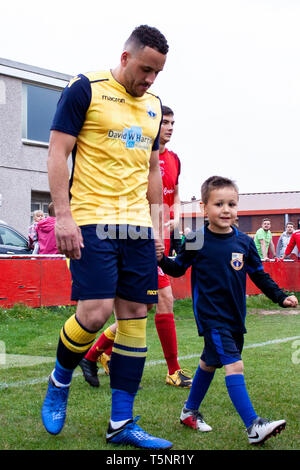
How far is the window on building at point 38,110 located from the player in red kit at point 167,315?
17873 millimetres

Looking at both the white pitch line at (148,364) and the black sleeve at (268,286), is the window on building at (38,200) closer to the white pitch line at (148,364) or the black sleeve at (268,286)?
the white pitch line at (148,364)

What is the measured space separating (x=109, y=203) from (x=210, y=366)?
3.83 feet

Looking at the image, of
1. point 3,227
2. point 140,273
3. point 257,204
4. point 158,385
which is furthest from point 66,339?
point 257,204

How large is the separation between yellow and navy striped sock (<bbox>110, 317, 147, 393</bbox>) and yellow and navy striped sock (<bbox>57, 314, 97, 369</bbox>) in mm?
203

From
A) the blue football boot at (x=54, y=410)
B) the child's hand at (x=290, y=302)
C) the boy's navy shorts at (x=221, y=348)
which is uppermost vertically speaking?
the child's hand at (x=290, y=302)

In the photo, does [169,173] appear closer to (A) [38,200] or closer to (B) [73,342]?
(B) [73,342]

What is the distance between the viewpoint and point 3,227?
1344cm

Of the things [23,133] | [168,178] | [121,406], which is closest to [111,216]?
[121,406]

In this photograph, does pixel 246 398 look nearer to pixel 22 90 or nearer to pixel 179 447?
pixel 179 447

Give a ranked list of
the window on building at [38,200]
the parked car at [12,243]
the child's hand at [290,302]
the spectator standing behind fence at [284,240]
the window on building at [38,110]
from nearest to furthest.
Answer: the child's hand at [290,302] < the parked car at [12,243] < the spectator standing behind fence at [284,240] < the window on building at [38,110] < the window on building at [38,200]

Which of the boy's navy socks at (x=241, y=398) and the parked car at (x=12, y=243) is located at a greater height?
the parked car at (x=12, y=243)

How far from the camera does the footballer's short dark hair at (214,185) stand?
157 inches

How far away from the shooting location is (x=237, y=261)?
3.87 metres

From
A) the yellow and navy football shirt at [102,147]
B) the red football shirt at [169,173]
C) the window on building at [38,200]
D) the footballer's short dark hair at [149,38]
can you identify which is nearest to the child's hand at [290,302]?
the yellow and navy football shirt at [102,147]
